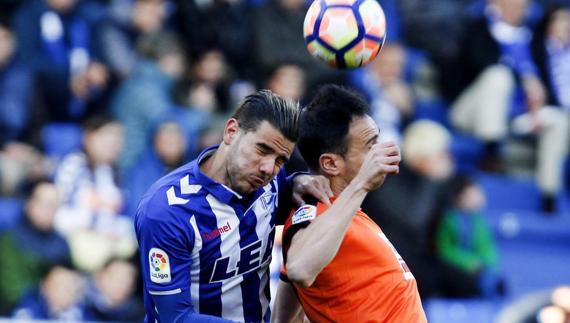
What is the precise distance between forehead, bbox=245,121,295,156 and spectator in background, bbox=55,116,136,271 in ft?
15.0

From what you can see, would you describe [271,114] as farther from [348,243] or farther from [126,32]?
[126,32]

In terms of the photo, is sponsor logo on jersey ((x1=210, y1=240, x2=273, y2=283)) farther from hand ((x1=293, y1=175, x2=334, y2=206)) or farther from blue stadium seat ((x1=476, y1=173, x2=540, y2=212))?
blue stadium seat ((x1=476, y1=173, x2=540, y2=212))

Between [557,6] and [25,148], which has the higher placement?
[557,6]

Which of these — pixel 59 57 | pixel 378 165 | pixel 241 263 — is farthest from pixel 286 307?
pixel 59 57

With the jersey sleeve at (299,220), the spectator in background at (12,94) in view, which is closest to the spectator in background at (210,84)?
the spectator in background at (12,94)

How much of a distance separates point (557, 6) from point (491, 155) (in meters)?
1.80

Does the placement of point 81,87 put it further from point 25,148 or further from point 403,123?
point 403,123

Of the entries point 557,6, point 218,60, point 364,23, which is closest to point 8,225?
point 218,60

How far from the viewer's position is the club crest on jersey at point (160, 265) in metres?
4.79

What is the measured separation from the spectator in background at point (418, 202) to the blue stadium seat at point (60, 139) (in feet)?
9.47

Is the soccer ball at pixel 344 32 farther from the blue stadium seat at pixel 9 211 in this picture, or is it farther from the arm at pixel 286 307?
the blue stadium seat at pixel 9 211

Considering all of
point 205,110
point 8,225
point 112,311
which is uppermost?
point 205,110

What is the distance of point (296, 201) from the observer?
5215 millimetres

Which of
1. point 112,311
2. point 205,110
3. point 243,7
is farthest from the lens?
point 243,7
